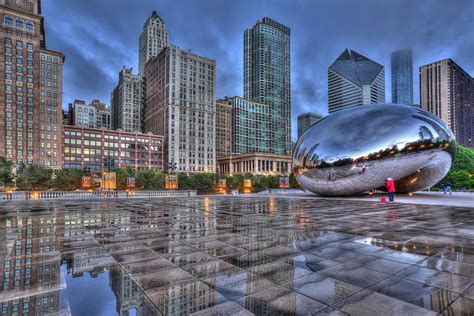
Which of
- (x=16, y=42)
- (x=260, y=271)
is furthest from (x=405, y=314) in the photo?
(x=16, y=42)

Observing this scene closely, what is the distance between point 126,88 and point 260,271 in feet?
607

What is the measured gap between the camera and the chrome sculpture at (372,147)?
22.7 metres

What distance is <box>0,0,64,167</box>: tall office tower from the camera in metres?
103

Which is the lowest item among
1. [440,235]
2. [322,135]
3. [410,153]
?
[440,235]

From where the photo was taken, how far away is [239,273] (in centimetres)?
467

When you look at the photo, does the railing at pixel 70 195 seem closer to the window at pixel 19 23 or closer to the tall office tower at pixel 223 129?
the window at pixel 19 23

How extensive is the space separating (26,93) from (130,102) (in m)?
67.0

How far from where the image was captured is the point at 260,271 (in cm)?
476

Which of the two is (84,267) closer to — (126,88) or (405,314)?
(405,314)

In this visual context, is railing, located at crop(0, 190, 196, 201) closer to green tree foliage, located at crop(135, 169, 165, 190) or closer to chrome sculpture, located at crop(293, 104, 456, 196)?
chrome sculpture, located at crop(293, 104, 456, 196)

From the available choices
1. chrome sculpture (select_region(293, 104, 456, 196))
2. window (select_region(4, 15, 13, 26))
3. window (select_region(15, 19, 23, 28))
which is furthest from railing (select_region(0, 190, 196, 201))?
window (select_region(4, 15, 13, 26))

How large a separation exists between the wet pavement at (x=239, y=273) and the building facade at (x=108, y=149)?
Result: 131535 millimetres

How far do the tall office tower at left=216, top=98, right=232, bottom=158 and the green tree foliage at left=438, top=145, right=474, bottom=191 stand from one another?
128m

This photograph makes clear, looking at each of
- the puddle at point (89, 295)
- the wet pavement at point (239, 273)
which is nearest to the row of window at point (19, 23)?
the wet pavement at point (239, 273)
